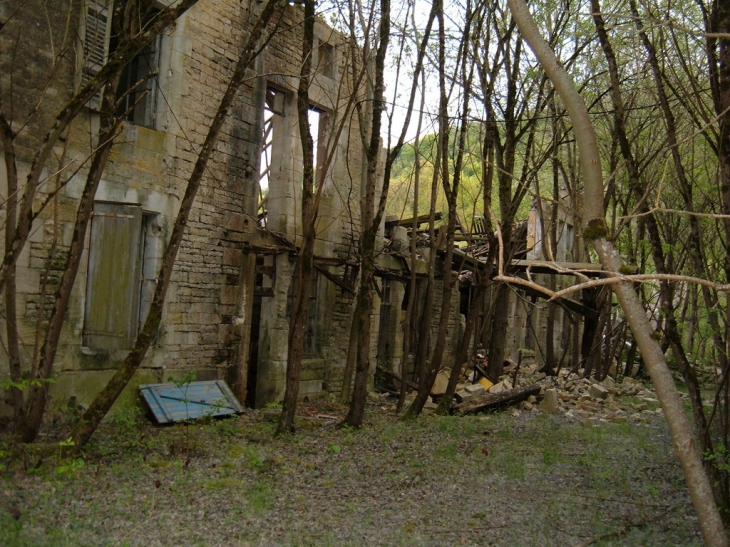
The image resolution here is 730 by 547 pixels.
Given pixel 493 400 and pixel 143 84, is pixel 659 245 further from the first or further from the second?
pixel 143 84

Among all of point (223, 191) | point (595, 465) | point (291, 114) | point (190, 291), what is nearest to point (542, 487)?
point (595, 465)

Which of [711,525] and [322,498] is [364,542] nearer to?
[322,498]

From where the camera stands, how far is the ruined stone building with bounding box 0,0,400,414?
743 centimetres

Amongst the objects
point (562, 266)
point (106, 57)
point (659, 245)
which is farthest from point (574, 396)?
point (106, 57)

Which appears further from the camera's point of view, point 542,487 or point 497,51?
point 497,51

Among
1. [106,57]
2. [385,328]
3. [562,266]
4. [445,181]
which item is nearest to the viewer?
[562,266]

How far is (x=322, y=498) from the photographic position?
5.48 m

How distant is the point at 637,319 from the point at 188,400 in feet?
22.0

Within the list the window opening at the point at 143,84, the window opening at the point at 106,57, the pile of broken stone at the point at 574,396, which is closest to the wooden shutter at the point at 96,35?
the window opening at the point at 106,57

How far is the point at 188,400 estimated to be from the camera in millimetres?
8625

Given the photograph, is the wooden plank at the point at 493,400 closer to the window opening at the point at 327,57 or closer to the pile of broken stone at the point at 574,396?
the pile of broken stone at the point at 574,396

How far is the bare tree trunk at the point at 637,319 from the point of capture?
3.23 metres

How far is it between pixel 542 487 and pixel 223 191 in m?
6.26

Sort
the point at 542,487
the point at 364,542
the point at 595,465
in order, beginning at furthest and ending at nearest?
the point at 595,465 < the point at 542,487 < the point at 364,542
